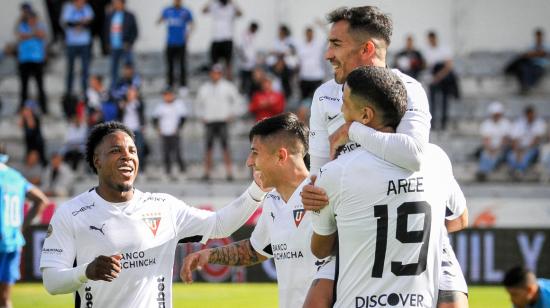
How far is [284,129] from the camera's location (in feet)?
22.4

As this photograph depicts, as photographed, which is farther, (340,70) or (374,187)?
(340,70)

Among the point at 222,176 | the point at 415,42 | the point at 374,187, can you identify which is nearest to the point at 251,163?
the point at 374,187

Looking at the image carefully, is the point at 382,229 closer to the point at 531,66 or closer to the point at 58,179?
the point at 58,179

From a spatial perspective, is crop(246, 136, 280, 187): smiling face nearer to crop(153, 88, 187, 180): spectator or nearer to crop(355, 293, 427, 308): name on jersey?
crop(355, 293, 427, 308): name on jersey

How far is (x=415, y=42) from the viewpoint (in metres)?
27.9

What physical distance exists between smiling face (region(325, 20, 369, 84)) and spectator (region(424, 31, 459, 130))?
57.4ft

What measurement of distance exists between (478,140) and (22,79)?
10441mm

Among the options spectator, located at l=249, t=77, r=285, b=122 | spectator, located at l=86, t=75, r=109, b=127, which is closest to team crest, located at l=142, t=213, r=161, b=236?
spectator, located at l=249, t=77, r=285, b=122

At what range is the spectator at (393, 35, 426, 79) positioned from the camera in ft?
75.0

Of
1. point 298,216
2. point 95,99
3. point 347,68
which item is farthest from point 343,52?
point 95,99

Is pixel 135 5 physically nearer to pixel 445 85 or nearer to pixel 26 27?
pixel 26 27

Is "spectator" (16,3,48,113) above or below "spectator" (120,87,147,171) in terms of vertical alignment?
above

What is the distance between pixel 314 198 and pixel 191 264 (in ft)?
5.60

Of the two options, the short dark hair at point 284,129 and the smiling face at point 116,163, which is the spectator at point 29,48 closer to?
the smiling face at point 116,163
